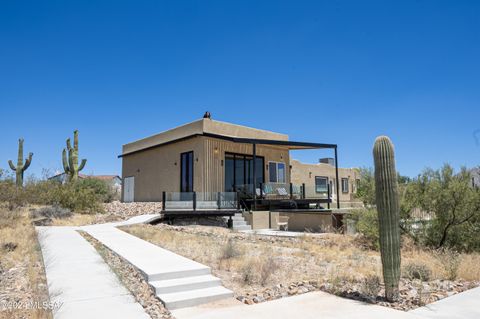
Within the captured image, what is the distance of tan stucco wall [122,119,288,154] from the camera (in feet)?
65.9

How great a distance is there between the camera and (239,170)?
71.8 ft

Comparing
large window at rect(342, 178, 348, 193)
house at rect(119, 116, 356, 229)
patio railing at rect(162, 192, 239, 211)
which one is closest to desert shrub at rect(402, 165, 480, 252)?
house at rect(119, 116, 356, 229)

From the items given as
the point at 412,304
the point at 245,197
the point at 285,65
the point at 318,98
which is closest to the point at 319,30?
the point at 285,65

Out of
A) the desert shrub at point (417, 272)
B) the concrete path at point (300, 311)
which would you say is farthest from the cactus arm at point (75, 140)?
the desert shrub at point (417, 272)

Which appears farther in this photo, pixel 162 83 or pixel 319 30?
pixel 162 83

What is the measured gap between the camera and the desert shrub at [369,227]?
10766 mm

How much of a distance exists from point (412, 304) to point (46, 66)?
1743 cm

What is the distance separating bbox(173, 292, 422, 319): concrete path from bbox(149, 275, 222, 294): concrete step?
2.07ft

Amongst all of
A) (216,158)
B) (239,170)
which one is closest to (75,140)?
(216,158)

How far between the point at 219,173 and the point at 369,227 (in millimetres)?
10816

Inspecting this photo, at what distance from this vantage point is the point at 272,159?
77.2 ft

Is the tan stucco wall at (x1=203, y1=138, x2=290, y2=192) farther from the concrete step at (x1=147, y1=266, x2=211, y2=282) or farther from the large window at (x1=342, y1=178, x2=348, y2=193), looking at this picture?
the large window at (x1=342, y1=178, x2=348, y2=193)

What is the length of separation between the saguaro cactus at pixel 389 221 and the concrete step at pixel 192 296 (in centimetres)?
231

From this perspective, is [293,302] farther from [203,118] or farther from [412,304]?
[203,118]
